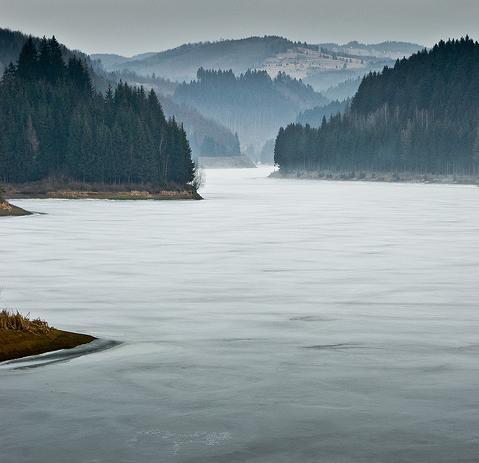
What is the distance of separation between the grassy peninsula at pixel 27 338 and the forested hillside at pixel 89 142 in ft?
439

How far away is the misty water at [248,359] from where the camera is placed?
16516 mm

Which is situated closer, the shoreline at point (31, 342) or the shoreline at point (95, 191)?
the shoreline at point (31, 342)

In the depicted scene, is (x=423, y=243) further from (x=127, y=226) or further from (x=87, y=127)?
(x=87, y=127)

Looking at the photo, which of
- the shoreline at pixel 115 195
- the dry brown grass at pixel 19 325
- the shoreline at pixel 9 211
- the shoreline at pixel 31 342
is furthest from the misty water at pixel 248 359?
the shoreline at pixel 115 195

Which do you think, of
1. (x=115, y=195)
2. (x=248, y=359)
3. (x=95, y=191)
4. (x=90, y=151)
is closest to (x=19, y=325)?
(x=248, y=359)

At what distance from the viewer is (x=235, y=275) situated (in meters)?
44.4

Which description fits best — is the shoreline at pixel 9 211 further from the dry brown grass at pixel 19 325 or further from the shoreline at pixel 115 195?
the dry brown grass at pixel 19 325

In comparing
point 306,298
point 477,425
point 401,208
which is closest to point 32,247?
point 306,298

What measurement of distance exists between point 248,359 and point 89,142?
145 meters

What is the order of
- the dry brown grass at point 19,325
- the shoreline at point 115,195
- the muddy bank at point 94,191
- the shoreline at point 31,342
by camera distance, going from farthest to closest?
1. the muddy bank at point 94,191
2. the shoreline at point 115,195
3. the dry brown grass at point 19,325
4. the shoreline at point 31,342

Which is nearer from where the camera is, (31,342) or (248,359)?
(248,359)

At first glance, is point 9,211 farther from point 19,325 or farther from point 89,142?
point 19,325

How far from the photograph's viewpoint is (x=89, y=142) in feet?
541

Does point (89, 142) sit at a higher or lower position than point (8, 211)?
higher
